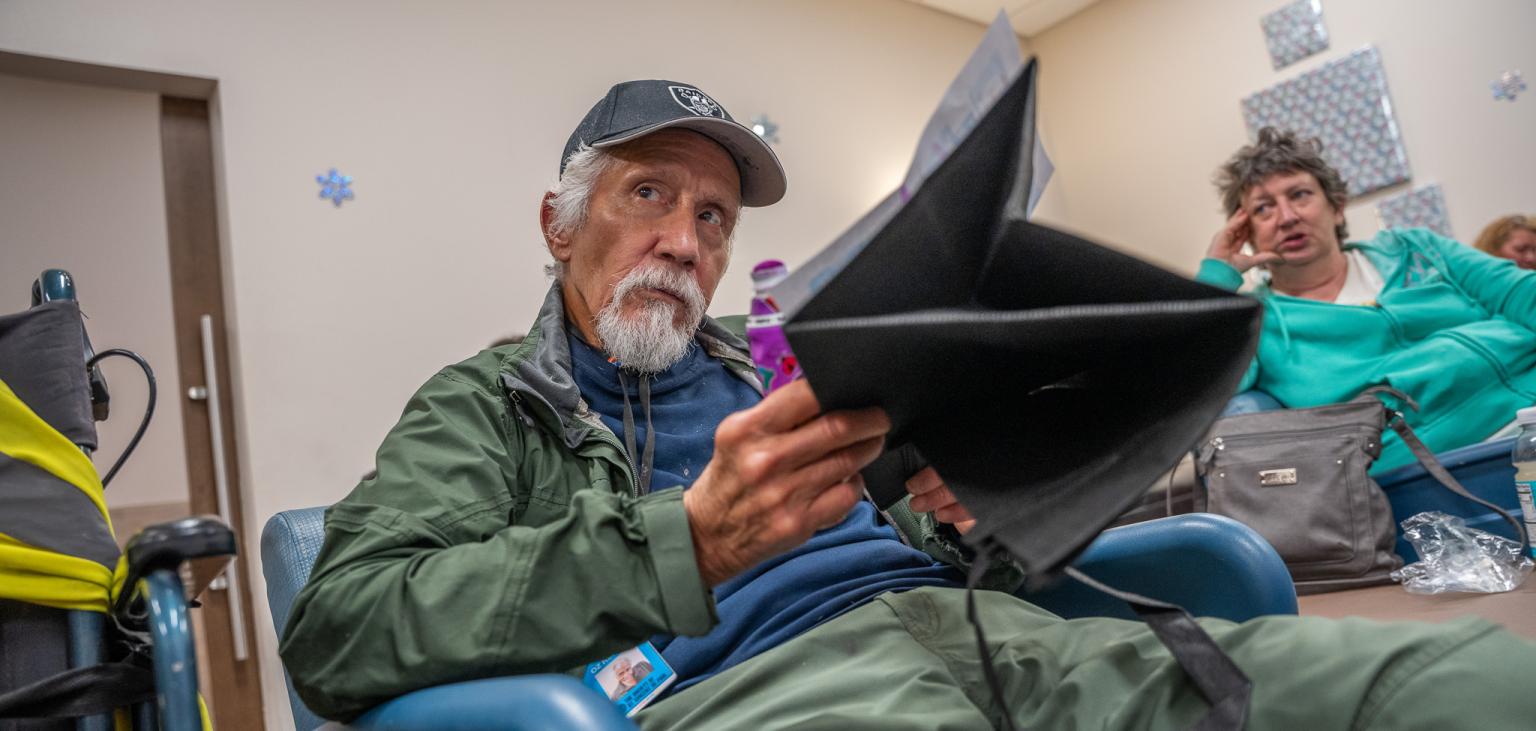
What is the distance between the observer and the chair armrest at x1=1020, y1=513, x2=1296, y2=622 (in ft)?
3.24

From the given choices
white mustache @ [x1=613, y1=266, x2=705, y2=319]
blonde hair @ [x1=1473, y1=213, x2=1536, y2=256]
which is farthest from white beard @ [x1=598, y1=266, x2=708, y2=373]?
blonde hair @ [x1=1473, y1=213, x2=1536, y2=256]

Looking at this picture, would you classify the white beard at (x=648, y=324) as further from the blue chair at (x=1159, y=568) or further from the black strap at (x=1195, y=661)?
the black strap at (x=1195, y=661)

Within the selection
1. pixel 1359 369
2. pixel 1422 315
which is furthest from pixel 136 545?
pixel 1422 315

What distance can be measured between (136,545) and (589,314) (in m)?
0.68

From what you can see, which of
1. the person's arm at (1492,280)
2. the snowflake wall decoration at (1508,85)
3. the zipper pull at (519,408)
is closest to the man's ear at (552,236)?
the zipper pull at (519,408)

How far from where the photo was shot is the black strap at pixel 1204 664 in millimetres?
679

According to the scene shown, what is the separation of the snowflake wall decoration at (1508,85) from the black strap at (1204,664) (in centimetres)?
443

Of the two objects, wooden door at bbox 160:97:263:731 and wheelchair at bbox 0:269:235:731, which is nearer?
wheelchair at bbox 0:269:235:731

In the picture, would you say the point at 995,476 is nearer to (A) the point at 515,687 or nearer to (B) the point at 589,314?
(A) the point at 515,687

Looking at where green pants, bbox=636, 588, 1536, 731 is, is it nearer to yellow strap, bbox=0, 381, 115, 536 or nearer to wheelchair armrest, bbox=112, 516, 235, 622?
wheelchair armrest, bbox=112, 516, 235, 622

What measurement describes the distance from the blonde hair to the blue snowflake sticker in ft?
13.3

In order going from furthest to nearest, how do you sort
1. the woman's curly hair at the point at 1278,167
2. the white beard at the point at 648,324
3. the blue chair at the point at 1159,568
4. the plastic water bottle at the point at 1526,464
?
the woman's curly hair at the point at 1278,167 → the plastic water bottle at the point at 1526,464 → the white beard at the point at 648,324 → the blue chair at the point at 1159,568

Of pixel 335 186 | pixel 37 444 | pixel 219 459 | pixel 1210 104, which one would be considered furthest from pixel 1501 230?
pixel 219 459

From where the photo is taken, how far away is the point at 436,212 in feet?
10.8
